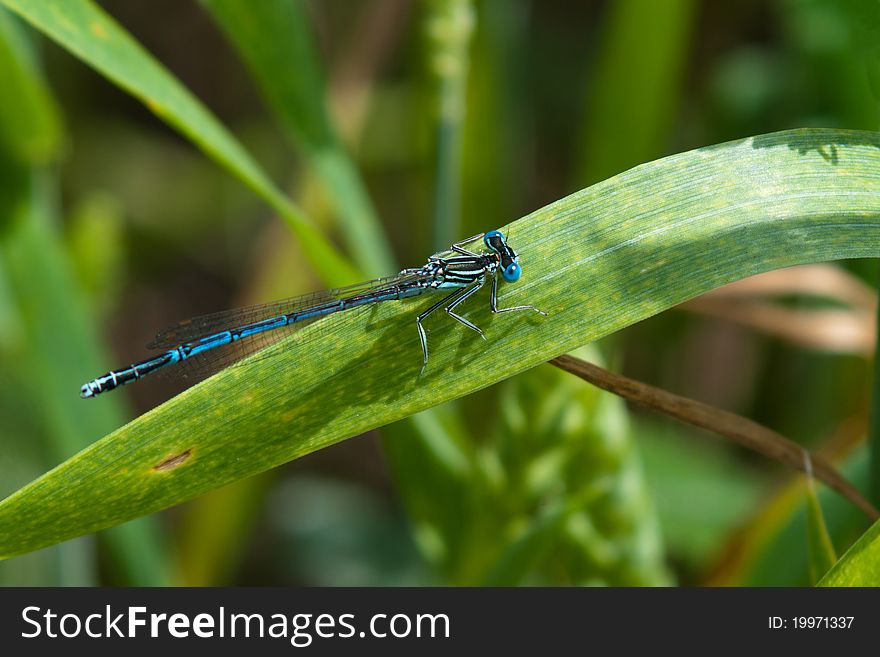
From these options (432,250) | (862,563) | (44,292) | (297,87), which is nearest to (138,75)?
(297,87)

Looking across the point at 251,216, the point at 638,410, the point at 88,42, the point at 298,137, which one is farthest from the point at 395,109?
the point at 88,42

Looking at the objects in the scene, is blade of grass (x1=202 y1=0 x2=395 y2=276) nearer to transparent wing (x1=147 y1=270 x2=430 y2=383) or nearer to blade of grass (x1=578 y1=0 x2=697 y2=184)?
transparent wing (x1=147 y1=270 x2=430 y2=383)

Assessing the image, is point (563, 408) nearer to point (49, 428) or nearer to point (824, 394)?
point (49, 428)

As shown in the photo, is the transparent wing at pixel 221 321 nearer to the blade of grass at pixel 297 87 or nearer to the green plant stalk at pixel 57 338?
the blade of grass at pixel 297 87

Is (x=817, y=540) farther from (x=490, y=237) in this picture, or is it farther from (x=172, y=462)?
(x=172, y=462)

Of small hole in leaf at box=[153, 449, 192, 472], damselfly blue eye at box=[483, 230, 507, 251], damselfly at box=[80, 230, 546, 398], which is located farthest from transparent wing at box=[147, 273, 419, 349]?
small hole in leaf at box=[153, 449, 192, 472]
